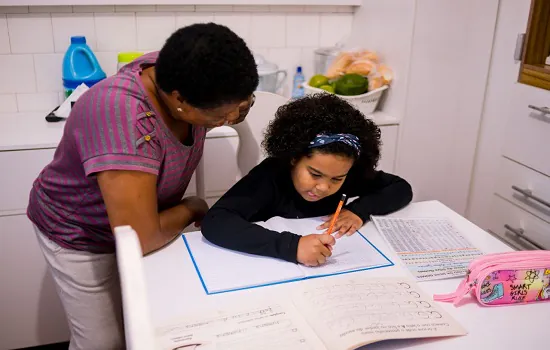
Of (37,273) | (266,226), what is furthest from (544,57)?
(37,273)

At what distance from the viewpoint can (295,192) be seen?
146cm

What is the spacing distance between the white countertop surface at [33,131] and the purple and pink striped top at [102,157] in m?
0.51

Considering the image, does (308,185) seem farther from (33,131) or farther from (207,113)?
(33,131)

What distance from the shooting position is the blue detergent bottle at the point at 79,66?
2.11 metres

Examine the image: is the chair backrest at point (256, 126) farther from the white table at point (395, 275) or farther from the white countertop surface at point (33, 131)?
the white table at point (395, 275)

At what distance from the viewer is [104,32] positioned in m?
2.21

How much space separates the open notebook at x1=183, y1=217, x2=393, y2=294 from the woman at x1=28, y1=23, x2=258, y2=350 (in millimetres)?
96

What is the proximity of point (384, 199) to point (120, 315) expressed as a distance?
2.46 feet

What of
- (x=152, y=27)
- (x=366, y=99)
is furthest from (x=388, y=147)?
(x=152, y=27)

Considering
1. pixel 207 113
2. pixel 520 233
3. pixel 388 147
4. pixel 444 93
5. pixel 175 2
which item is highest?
pixel 175 2

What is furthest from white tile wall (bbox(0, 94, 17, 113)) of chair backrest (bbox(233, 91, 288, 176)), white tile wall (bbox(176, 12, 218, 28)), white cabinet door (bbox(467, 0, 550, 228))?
white cabinet door (bbox(467, 0, 550, 228))

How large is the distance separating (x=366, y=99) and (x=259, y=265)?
1.23 meters

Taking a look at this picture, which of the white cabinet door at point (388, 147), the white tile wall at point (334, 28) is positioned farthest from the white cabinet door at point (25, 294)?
the white tile wall at point (334, 28)

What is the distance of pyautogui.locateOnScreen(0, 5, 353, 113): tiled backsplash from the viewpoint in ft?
6.93
